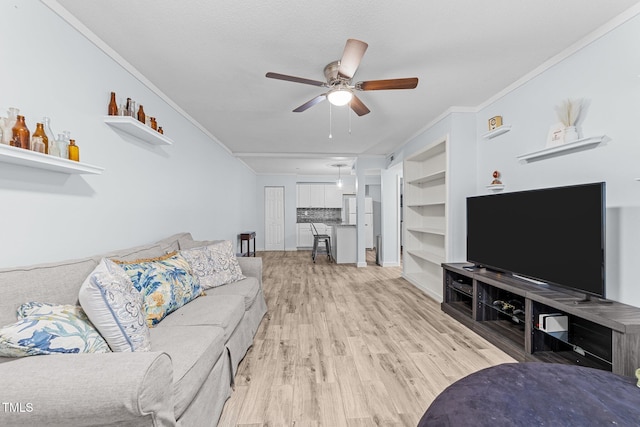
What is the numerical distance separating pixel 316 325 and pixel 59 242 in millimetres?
2237

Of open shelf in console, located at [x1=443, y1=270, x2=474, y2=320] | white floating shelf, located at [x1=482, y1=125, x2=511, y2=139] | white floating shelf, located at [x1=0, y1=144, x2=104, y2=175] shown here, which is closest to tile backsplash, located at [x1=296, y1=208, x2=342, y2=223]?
open shelf in console, located at [x1=443, y1=270, x2=474, y2=320]

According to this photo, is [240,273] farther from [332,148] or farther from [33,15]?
[332,148]

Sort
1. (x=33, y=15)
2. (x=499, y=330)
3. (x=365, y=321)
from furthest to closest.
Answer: (x=365, y=321) → (x=499, y=330) → (x=33, y=15)

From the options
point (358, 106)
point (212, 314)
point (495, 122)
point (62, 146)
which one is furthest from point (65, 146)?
point (495, 122)

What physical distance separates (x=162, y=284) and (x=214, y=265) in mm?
760

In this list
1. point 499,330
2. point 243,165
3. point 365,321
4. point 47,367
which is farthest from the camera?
point 243,165

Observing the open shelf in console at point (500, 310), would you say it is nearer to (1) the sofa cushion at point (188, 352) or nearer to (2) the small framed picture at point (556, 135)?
(2) the small framed picture at point (556, 135)

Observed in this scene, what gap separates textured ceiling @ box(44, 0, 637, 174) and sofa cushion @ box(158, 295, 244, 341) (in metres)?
1.96

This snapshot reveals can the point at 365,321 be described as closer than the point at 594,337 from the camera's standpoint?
No

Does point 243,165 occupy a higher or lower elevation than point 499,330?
higher

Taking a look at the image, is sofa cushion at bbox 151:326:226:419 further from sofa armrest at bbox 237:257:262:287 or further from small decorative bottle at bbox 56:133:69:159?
sofa armrest at bbox 237:257:262:287

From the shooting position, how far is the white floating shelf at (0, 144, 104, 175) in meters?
1.26

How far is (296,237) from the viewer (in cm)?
866

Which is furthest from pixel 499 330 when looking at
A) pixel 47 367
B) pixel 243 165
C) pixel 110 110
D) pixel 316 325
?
pixel 243 165
